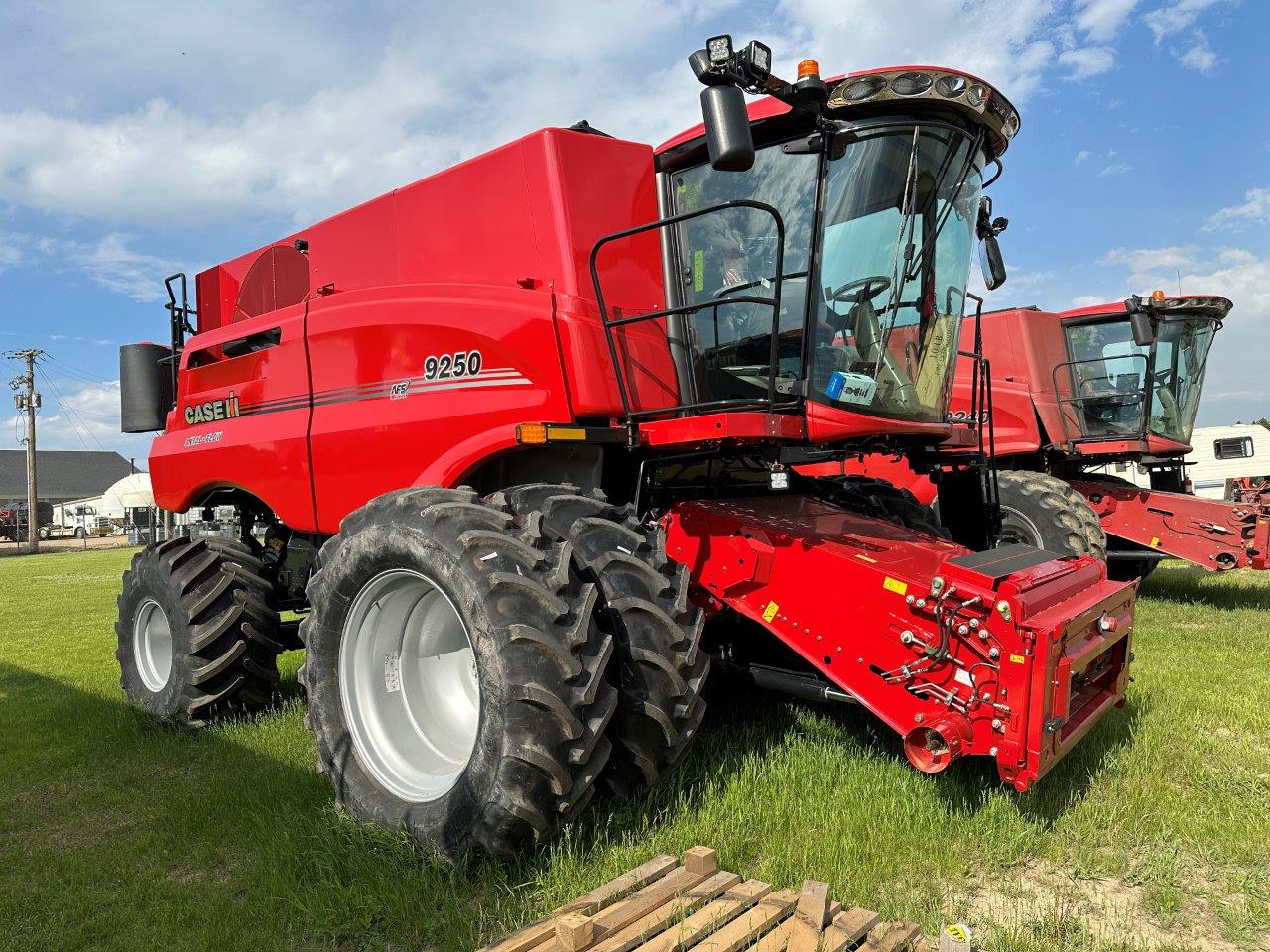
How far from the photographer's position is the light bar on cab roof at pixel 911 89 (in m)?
3.84

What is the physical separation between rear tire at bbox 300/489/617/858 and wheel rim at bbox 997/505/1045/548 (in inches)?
246

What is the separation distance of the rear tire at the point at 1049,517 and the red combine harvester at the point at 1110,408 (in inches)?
1.2

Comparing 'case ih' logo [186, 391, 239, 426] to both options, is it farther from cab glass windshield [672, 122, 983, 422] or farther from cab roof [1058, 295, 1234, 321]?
cab roof [1058, 295, 1234, 321]

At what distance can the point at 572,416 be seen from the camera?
4020mm

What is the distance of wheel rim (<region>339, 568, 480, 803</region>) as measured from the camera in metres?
3.79

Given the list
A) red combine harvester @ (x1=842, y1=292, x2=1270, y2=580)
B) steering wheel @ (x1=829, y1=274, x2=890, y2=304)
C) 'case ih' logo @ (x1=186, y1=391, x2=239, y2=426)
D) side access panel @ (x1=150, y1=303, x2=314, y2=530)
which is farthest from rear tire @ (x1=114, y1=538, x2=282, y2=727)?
red combine harvester @ (x1=842, y1=292, x2=1270, y2=580)

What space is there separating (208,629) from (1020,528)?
272 inches

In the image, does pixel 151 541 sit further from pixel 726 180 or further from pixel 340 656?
pixel 726 180

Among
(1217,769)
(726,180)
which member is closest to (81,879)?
(726,180)

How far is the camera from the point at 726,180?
167 inches

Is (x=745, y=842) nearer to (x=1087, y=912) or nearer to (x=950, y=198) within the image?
(x=1087, y=912)

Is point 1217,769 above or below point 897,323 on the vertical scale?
below

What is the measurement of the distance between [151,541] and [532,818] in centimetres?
466

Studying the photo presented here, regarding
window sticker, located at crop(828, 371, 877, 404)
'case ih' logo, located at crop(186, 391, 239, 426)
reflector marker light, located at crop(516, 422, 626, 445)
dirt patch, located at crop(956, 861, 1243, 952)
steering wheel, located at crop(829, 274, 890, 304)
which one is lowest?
dirt patch, located at crop(956, 861, 1243, 952)
